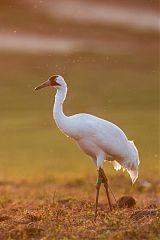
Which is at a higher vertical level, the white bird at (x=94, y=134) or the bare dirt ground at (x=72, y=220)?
the white bird at (x=94, y=134)

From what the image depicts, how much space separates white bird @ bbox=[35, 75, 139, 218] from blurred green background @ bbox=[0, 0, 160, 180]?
18.7 feet

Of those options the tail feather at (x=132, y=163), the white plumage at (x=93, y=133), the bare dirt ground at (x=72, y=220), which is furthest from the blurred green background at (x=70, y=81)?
the white plumage at (x=93, y=133)

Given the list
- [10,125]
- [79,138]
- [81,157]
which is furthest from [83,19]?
[79,138]

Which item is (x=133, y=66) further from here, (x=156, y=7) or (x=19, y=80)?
(x=156, y=7)

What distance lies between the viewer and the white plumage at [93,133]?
1015 cm

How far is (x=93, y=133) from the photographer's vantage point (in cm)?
1024

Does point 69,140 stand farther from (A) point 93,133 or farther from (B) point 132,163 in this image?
(A) point 93,133

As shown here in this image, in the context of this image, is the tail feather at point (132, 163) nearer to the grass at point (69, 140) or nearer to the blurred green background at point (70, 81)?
the grass at point (69, 140)

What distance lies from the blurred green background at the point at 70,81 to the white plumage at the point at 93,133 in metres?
5.71

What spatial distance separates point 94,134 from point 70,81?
2289 cm

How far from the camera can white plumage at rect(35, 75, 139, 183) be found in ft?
33.3

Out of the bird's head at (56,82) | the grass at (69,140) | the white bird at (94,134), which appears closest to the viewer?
the grass at (69,140)

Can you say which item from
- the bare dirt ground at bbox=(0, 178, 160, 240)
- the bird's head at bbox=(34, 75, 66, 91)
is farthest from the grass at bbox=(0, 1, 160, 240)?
the bird's head at bbox=(34, 75, 66, 91)

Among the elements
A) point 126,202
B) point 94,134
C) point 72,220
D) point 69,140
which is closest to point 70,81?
point 69,140
